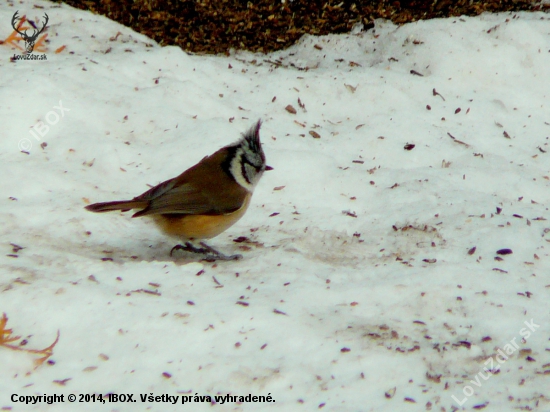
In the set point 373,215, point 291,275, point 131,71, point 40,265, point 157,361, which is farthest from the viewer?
point 131,71

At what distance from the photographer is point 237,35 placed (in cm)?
781

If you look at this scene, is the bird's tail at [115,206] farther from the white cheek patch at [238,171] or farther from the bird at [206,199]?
the white cheek patch at [238,171]

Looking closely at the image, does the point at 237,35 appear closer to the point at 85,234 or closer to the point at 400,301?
the point at 85,234

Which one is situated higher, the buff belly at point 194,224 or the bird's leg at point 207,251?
the buff belly at point 194,224

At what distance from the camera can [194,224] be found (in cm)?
453

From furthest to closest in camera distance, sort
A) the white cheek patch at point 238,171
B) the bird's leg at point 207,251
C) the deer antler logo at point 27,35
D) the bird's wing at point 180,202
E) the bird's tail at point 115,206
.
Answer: the deer antler logo at point 27,35
the white cheek patch at point 238,171
the bird's leg at point 207,251
the bird's wing at point 180,202
the bird's tail at point 115,206

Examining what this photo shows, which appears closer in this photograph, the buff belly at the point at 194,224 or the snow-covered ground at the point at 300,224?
the snow-covered ground at the point at 300,224

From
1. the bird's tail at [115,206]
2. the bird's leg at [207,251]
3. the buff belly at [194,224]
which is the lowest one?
the bird's leg at [207,251]

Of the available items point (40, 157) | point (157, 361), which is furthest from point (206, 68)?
point (157, 361)

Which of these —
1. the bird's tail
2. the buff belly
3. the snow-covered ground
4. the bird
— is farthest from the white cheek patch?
the bird's tail

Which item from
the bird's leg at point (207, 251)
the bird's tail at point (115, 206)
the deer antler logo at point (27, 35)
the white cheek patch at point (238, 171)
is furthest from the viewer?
the deer antler logo at point (27, 35)

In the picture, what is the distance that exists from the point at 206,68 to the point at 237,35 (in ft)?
3.68

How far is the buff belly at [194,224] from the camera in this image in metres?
4.53

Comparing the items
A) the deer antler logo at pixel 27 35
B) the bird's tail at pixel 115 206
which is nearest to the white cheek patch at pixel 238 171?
the bird's tail at pixel 115 206
